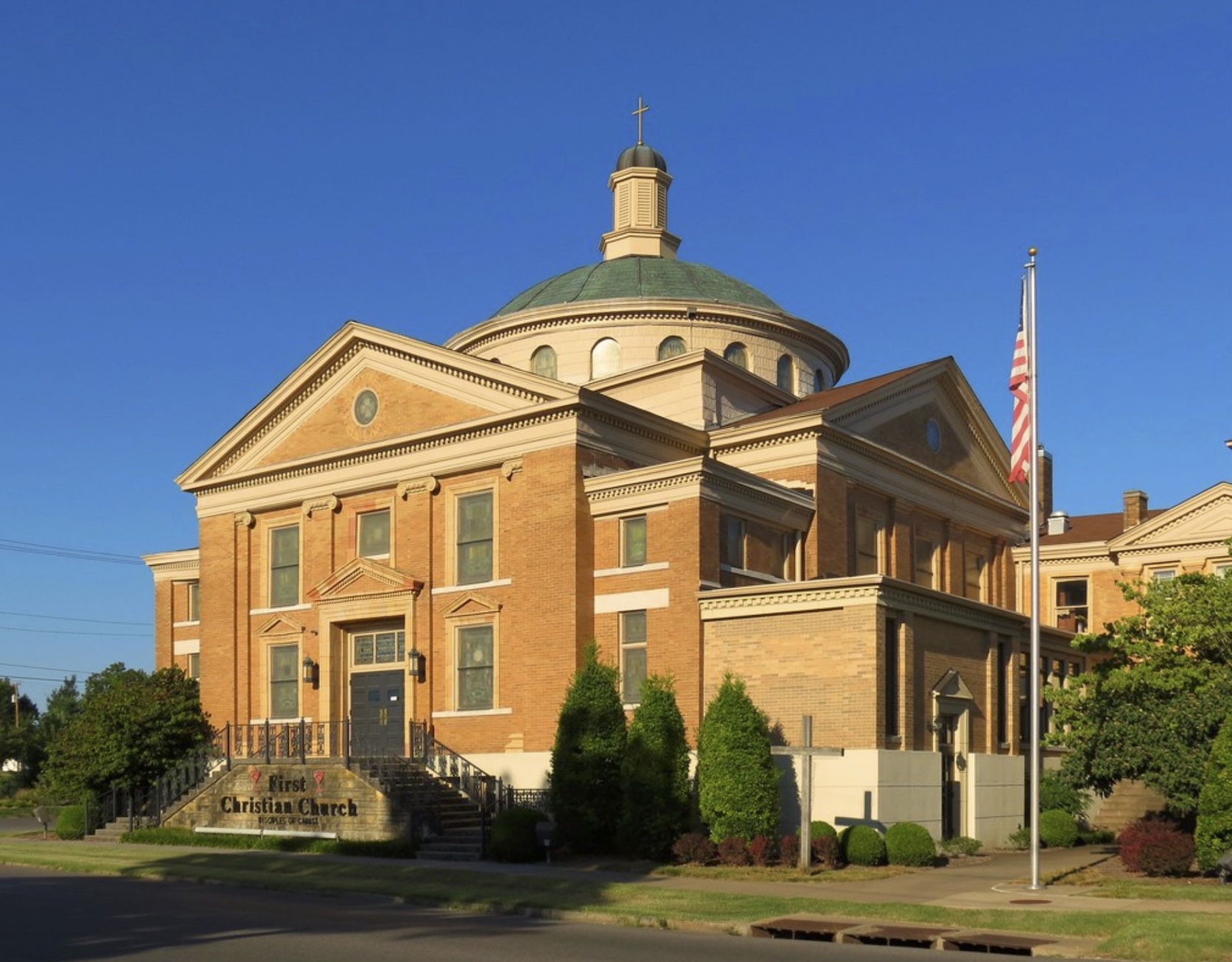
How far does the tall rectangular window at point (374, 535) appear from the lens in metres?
39.8

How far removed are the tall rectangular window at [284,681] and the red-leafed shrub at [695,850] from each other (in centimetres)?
1519

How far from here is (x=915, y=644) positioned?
32.5 meters

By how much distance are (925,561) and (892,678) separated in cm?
1241

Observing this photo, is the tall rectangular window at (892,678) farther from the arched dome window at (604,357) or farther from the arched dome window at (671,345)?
the arched dome window at (604,357)

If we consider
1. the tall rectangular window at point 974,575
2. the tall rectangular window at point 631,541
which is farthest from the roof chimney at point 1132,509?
the tall rectangular window at point 631,541

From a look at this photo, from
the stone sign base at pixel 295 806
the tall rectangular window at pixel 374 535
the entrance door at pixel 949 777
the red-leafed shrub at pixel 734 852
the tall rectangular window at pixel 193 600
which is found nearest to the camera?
the red-leafed shrub at pixel 734 852

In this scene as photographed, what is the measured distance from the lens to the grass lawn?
18.7 m

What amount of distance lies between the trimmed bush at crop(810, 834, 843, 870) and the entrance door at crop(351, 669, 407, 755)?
1307 cm

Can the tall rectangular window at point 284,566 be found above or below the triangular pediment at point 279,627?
above

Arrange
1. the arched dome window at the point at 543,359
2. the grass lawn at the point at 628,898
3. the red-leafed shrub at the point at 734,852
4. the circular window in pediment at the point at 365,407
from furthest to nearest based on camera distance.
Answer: the arched dome window at the point at 543,359 < the circular window in pediment at the point at 365,407 < the red-leafed shrub at the point at 734,852 < the grass lawn at the point at 628,898

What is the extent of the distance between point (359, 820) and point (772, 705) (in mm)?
9357

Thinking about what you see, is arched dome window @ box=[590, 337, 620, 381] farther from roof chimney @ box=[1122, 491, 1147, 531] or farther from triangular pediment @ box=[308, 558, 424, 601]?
roof chimney @ box=[1122, 491, 1147, 531]

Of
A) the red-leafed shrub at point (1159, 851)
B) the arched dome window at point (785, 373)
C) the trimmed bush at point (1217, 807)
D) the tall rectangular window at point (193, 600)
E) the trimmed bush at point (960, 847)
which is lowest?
the trimmed bush at point (960, 847)

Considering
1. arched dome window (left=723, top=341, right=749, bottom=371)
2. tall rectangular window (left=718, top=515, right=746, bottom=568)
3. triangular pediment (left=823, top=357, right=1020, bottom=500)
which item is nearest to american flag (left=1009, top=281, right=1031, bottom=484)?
tall rectangular window (left=718, top=515, right=746, bottom=568)
